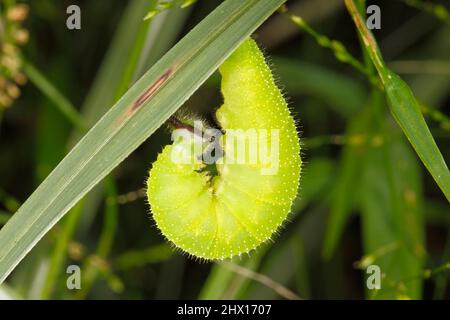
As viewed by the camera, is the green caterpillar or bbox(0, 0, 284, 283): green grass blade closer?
bbox(0, 0, 284, 283): green grass blade

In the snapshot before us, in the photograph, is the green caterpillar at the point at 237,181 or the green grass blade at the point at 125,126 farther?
the green caterpillar at the point at 237,181

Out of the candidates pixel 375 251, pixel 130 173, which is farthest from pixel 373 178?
pixel 130 173

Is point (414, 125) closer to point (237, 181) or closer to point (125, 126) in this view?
point (237, 181)

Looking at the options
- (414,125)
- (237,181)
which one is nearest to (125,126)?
(237,181)

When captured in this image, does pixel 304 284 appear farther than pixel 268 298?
Yes

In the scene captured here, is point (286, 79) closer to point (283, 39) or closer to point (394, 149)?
point (283, 39)
